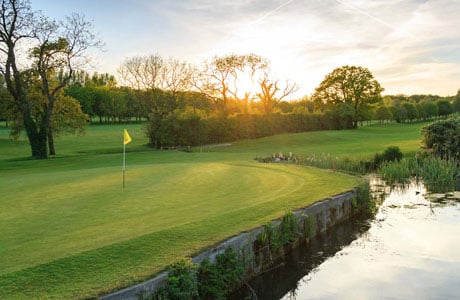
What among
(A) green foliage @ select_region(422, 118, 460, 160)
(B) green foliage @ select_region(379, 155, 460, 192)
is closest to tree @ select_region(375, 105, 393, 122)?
(A) green foliage @ select_region(422, 118, 460, 160)

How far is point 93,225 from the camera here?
807 centimetres

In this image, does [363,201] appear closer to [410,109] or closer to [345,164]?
[345,164]

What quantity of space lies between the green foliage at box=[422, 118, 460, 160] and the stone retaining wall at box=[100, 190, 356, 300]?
43.0 ft

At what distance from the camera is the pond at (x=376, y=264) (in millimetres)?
7609

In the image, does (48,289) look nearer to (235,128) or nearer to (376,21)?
(376,21)

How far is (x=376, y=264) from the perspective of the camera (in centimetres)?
887

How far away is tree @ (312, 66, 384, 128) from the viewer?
72.1 m

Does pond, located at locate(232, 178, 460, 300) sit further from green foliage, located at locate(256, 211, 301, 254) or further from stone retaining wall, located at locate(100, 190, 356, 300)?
green foliage, located at locate(256, 211, 301, 254)

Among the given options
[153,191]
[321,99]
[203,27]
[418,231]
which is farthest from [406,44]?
[321,99]

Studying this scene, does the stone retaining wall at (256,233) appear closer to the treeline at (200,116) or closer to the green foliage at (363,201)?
the green foliage at (363,201)

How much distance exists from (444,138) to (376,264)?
58.6ft

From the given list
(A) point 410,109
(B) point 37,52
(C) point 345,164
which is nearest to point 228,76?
(B) point 37,52

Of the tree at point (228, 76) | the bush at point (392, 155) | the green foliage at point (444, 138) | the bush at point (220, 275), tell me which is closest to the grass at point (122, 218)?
the bush at point (220, 275)

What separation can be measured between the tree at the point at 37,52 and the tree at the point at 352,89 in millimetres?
49556
